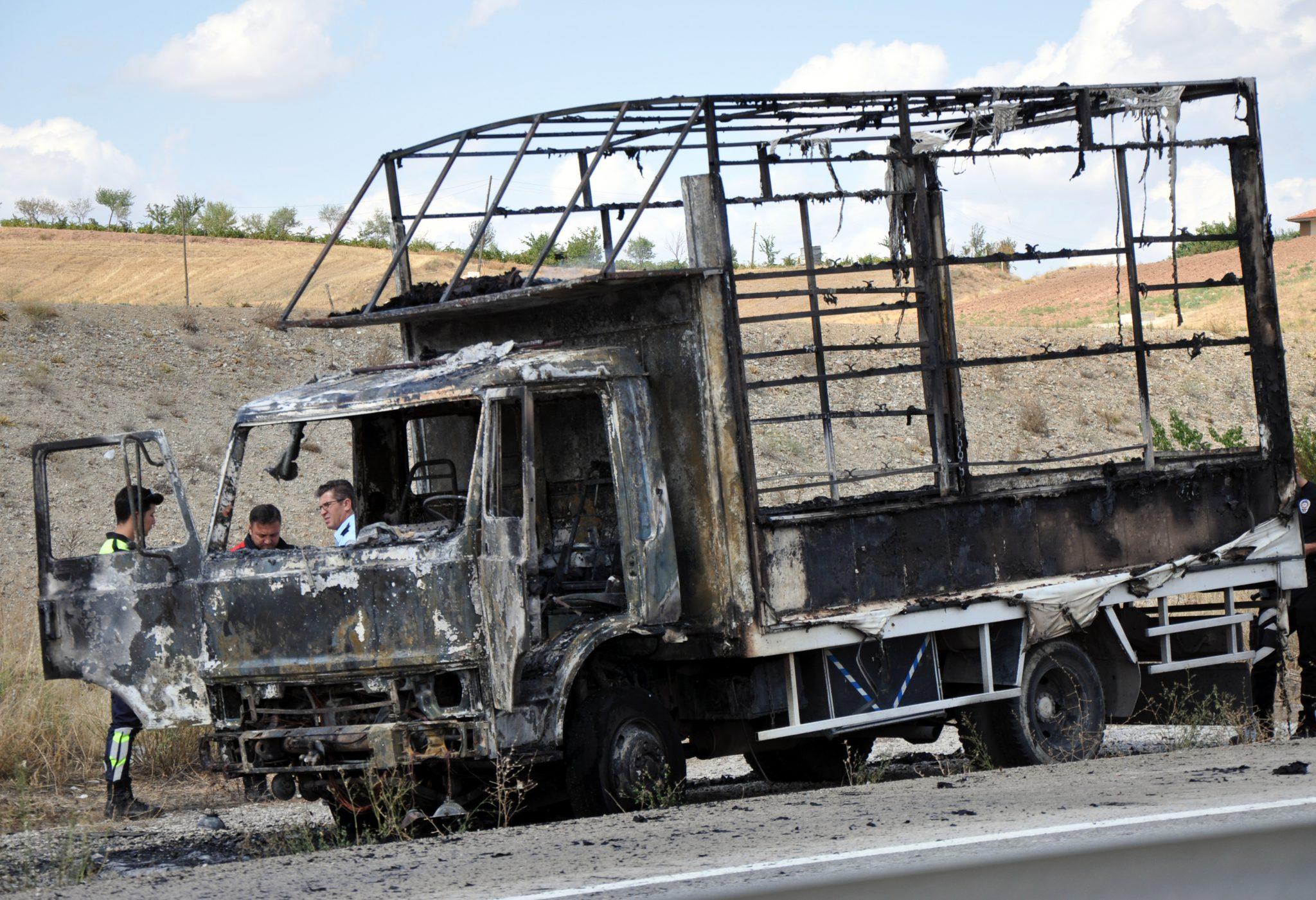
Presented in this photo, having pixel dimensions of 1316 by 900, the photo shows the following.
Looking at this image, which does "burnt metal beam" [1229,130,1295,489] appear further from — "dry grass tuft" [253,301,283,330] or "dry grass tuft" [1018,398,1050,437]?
"dry grass tuft" [253,301,283,330]

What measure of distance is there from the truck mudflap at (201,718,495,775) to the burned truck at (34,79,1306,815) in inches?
0.7

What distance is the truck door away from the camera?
21.9 ft

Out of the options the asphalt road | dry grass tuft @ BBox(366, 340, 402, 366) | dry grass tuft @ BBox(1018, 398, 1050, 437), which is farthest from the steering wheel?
dry grass tuft @ BBox(1018, 398, 1050, 437)

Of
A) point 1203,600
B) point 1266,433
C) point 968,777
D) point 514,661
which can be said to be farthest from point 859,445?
point 514,661

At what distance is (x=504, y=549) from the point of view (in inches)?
268

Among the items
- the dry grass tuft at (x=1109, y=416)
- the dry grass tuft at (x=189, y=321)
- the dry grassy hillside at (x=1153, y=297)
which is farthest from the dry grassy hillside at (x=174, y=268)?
the dry grassy hillside at (x=1153, y=297)

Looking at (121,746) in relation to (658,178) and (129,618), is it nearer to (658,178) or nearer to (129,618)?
(129,618)

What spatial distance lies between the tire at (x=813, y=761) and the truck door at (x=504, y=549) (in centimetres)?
325

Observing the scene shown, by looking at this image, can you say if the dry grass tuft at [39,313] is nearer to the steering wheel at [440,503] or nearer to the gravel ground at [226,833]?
the gravel ground at [226,833]

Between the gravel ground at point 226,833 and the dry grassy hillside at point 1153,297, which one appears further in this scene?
the dry grassy hillside at point 1153,297

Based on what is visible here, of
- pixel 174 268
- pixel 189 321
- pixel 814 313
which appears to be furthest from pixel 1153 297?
pixel 814 313

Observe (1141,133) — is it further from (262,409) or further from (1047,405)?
(1047,405)

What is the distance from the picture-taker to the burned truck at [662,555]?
6891 millimetres

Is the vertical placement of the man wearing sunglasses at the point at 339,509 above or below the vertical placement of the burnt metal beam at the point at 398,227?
below
